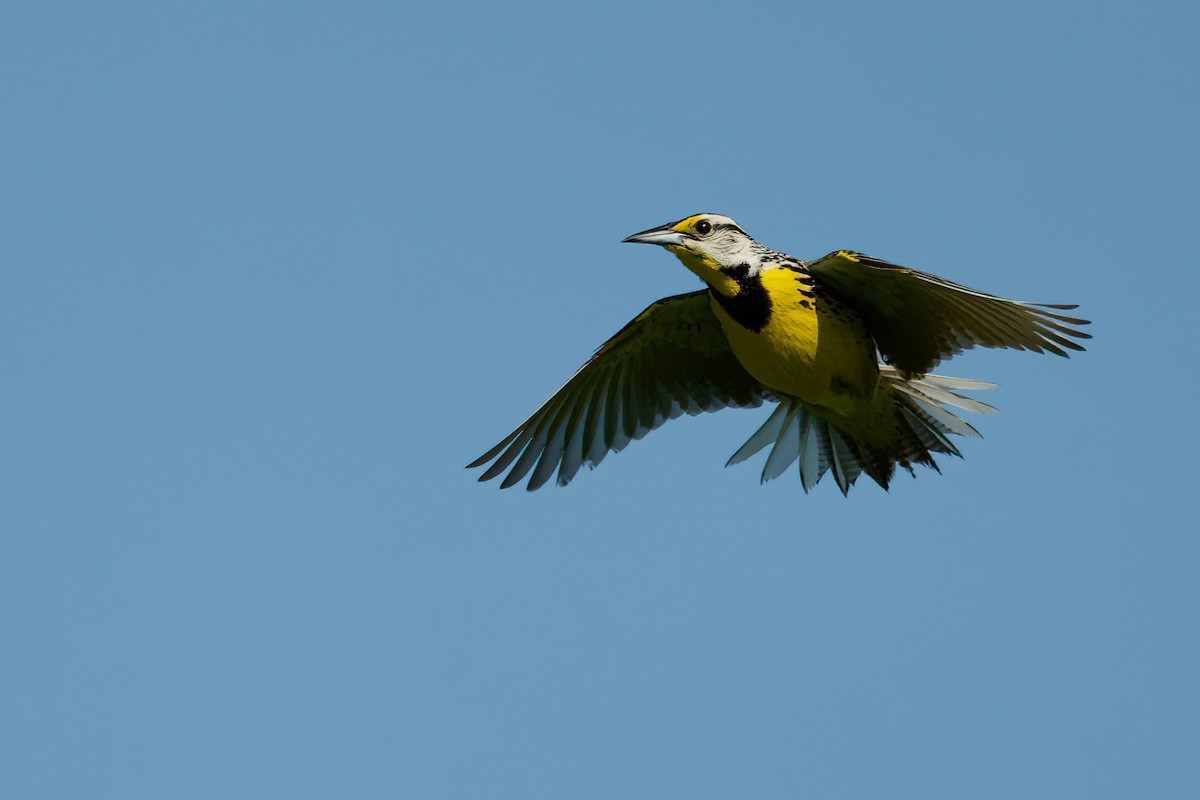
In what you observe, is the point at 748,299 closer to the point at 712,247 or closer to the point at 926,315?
the point at 712,247

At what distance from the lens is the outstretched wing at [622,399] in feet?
33.3

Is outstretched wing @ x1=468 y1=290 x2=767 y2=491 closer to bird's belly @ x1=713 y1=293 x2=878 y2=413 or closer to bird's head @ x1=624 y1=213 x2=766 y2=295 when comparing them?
bird's belly @ x1=713 y1=293 x2=878 y2=413

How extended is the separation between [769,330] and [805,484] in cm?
168

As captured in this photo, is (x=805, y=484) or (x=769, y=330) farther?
(x=805, y=484)

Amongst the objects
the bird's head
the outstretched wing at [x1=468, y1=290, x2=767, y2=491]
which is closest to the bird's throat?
the bird's head

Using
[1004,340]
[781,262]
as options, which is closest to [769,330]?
[781,262]

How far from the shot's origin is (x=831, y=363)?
9.01m

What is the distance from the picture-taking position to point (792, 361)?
8875 millimetres

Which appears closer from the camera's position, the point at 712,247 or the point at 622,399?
the point at 712,247

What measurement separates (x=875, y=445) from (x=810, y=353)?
4.43ft

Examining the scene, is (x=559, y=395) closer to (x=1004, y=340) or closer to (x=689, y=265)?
(x=689, y=265)

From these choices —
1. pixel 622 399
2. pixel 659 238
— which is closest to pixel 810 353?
pixel 659 238

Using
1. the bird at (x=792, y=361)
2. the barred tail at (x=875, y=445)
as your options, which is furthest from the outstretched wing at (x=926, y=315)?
the barred tail at (x=875, y=445)

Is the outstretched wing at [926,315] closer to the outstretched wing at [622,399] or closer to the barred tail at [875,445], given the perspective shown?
the barred tail at [875,445]
